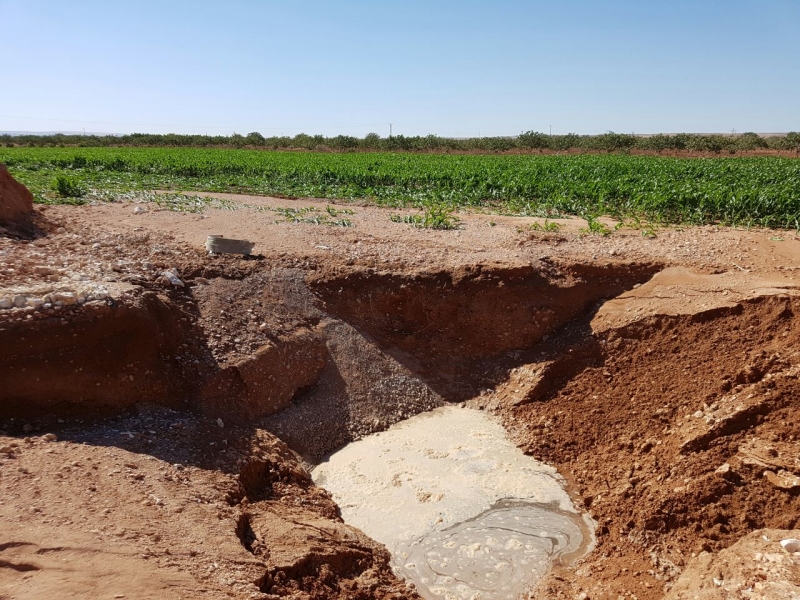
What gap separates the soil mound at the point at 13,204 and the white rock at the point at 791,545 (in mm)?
9557

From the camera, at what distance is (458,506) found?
603cm

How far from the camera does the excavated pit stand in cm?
504

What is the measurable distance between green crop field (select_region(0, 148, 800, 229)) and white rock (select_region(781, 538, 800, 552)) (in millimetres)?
8614

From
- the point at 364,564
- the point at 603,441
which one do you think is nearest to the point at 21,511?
Answer: the point at 364,564

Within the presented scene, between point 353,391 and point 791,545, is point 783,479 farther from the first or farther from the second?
point 353,391

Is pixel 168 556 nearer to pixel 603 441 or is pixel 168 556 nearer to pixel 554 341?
pixel 603 441

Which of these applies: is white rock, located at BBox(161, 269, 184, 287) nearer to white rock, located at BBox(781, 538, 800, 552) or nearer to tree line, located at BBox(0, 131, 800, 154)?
white rock, located at BBox(781, 538, 800, 552)

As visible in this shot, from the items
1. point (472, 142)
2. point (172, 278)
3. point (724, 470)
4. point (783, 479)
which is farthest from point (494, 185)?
point (472, 142)

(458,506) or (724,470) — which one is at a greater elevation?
(724,470)

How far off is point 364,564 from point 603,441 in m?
3.30

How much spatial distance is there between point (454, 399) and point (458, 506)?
2.13 meters

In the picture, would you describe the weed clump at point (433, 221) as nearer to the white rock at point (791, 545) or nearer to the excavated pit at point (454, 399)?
the excavated pit at point (454, 399)

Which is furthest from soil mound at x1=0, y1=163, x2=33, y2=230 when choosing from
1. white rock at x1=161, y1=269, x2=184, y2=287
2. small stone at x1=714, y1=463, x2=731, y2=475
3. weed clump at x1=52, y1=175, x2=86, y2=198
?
small stone at x1=714, y1=463, x2=731, y2=475

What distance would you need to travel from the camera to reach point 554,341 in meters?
7.93
